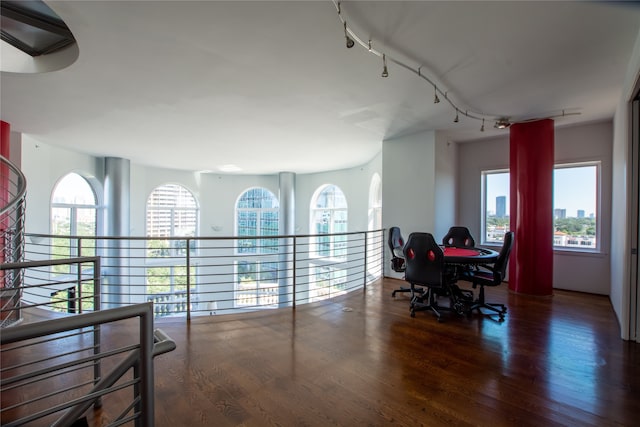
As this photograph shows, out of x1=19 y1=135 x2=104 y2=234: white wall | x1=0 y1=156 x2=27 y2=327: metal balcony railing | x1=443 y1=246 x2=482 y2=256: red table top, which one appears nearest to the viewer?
x1=0 y1=156 x2=27 y2=327: metal balcony railing

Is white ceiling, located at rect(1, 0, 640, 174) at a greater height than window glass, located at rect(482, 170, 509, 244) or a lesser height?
greater

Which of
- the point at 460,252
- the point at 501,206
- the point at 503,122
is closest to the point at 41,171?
the point at 460,252

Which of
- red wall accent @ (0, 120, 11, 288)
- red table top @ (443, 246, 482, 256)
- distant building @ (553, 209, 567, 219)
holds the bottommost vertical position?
red table top @ (443, 246, 482, 256)

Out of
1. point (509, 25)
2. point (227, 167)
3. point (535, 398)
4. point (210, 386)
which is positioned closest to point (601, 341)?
point (535, 398)

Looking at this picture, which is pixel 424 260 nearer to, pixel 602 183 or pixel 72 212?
pixel 602 183

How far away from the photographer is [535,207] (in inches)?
156

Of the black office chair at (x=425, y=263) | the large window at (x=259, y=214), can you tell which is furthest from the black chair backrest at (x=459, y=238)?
the large window at (x=259, y=214)

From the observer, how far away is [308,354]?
7.64 ft

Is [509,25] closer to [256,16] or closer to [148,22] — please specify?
[256,16]

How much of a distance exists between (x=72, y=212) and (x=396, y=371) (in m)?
7.08

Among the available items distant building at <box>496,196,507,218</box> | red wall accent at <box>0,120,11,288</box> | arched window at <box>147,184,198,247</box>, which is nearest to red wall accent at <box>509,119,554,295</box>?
distant building at <box>496,196,507,218</box>

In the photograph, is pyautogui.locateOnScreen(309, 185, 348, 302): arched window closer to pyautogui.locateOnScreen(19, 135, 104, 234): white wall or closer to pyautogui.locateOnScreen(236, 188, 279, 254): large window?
Result: pyautogui.locateOnScreen(236, 188, 279, 254): large window

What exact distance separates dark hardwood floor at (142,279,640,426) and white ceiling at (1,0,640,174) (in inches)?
96.1

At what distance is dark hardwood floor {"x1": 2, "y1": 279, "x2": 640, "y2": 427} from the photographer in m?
1.66
